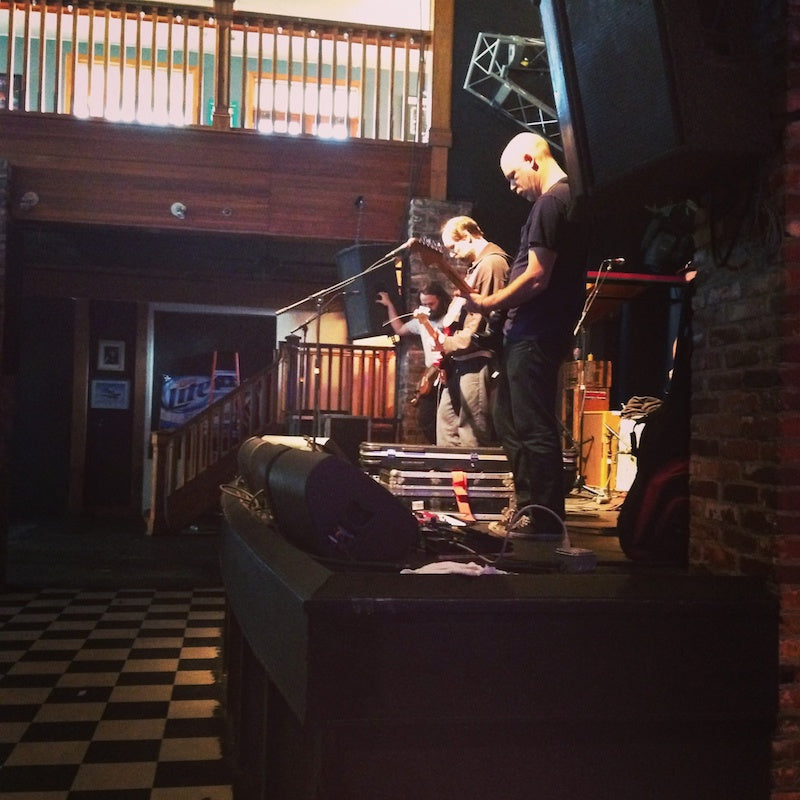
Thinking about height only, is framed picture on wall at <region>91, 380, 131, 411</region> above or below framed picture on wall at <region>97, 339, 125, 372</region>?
below

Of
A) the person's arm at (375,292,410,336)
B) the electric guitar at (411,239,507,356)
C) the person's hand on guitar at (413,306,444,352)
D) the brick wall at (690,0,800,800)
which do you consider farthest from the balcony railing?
the brick wall at (690,0,800,800)

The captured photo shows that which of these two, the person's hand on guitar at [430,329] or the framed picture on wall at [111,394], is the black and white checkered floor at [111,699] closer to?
the person's hand on guitar at [430,329]

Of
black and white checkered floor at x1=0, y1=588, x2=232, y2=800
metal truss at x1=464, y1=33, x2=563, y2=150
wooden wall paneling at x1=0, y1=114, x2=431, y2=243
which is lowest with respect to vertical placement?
black and white checkered floor at x1=0, y1=588, x2=232, y2=800

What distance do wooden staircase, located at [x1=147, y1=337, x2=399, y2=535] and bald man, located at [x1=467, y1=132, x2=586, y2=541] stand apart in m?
4.90

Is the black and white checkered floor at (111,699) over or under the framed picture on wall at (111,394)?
under

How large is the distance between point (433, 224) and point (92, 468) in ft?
17.8

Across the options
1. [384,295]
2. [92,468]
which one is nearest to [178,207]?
[384,295]

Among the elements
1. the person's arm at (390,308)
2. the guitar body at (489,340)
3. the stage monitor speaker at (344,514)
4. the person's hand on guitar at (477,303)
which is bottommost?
the stage monitor speaker at (344,514)

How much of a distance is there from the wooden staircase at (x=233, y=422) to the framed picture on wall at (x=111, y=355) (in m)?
2.04

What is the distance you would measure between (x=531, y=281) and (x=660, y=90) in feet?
2.83

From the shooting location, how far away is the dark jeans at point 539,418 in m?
2.71

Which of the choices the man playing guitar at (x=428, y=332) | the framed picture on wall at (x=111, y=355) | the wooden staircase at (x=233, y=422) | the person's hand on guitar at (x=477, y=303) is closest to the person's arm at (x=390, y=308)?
the man playing guitar at (x=428, y=332)

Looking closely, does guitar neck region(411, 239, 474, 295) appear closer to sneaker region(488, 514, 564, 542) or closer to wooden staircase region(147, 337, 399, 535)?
sneaker region(488, 514, 564, 542)

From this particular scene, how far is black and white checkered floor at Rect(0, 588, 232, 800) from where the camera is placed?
8.90 feet
